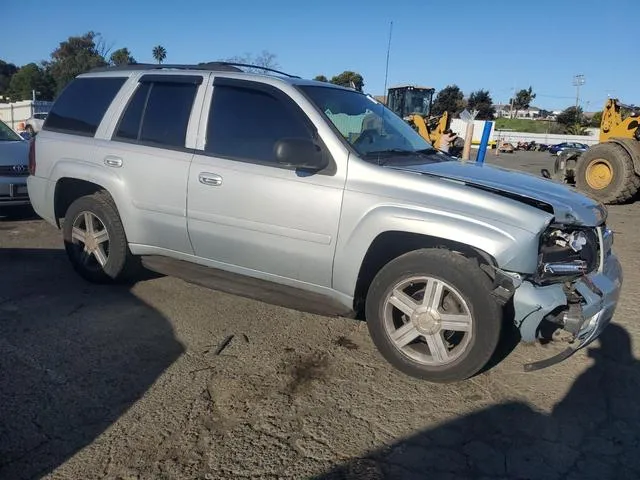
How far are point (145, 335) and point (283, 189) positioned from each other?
1516 mm

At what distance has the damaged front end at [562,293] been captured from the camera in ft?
10.0

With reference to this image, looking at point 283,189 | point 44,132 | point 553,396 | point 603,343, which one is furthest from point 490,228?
point 44,132

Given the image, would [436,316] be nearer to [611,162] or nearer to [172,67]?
[172,67]

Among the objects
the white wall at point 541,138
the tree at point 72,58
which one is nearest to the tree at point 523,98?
the white wall at point 541,138

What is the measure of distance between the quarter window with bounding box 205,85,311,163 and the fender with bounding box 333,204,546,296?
0.84 metres

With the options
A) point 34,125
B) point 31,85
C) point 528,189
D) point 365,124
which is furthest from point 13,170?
point 31,85

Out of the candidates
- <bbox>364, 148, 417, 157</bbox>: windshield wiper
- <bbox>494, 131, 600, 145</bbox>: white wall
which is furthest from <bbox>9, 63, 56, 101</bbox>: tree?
<bbox>364, 148, 417, 157</bbox>: windshield wiper

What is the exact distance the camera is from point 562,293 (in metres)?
3.10

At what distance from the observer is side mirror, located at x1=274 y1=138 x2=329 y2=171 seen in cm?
353

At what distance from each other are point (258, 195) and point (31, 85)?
70.0 m

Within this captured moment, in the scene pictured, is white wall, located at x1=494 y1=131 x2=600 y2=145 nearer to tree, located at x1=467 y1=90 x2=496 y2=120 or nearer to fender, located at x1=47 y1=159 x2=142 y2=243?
tree, located at x1=467 y1=90 x2=496 y2=120

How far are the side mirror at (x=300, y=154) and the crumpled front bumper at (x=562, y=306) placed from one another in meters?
1.52

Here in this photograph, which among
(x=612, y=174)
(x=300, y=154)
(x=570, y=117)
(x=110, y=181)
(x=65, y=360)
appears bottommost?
(x=65, y=360)

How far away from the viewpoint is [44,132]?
514 centimetres
